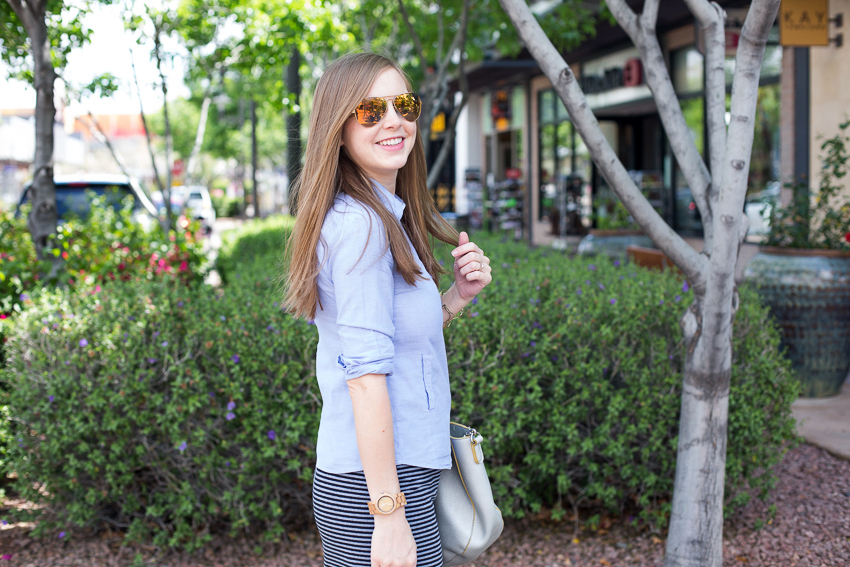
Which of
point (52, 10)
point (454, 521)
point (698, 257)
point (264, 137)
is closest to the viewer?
point (454, 521)

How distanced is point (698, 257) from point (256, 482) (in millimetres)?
2128

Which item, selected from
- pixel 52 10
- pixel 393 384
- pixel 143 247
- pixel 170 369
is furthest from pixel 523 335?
pixel 52 10

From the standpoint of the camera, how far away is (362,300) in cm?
156

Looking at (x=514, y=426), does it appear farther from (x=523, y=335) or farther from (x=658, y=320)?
(x=658, y=320)

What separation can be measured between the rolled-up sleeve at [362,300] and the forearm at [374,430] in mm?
30

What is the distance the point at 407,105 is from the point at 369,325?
1.78 feet

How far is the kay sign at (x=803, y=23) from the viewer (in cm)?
744

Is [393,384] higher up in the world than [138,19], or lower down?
lower down

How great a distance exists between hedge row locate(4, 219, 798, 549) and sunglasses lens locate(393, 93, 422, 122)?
1706mm

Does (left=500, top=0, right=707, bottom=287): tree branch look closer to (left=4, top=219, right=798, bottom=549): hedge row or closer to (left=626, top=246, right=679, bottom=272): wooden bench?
(left=4, top=219, right=798, bottom=549): hedge row

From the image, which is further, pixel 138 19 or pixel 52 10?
pixel 138 19

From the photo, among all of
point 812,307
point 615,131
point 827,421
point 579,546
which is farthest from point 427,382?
point 615,131

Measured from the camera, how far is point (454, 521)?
182 centimetres

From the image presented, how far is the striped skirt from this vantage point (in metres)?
1.68
